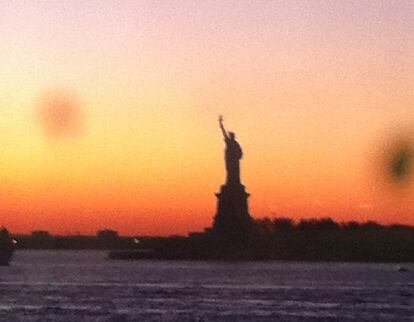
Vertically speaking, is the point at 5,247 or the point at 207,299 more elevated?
the point at 5,247

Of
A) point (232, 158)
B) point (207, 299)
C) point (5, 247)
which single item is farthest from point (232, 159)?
point (207, 299)

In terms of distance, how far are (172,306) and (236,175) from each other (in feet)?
108

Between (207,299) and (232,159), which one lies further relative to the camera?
(232,159)

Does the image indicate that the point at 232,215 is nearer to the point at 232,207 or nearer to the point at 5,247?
the point at 232,207

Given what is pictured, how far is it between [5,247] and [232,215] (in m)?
18.1

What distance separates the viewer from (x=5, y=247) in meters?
86.9

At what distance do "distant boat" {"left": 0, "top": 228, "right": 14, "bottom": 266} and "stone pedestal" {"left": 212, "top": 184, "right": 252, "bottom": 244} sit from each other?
48.8 ft

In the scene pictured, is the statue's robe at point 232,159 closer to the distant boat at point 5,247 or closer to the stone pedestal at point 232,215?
the stone pedestal at point 232,215

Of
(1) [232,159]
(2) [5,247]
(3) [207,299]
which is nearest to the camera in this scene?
(3) [207,299]

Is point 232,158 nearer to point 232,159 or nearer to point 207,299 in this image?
point 232,159

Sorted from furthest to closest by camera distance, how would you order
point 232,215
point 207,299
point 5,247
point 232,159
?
point 5,247 < point 232,215 < point 232,159 < point 207,299

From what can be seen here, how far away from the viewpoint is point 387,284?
2227 inches

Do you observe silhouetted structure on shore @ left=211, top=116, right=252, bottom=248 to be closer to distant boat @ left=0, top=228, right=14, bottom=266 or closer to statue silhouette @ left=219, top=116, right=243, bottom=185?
statue silhouette @ left=219, top=116, right=243, bottom=185

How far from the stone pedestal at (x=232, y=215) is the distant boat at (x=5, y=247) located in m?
14.9
